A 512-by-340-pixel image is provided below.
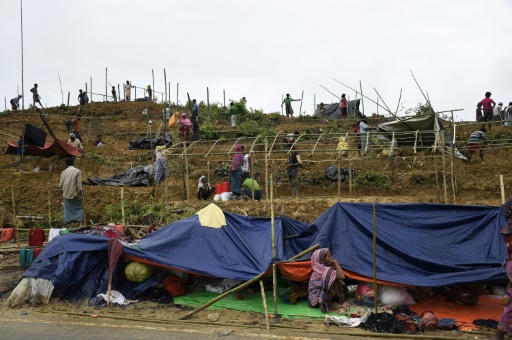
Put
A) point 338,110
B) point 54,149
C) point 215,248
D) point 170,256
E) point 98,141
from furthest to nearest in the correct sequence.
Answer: point 338,110, point 98,141, point 54,149, point 215,248, point 170,256

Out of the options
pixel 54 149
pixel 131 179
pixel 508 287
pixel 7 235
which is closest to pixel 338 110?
pixel 131 179

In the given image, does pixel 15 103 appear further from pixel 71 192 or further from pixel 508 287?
pixel 508 287

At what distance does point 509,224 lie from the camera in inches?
221

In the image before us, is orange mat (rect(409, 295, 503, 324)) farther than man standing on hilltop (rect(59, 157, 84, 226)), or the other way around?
man standing on hilltop (rect(59, 157, 84, 226))

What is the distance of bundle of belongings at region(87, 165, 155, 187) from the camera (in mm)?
16578

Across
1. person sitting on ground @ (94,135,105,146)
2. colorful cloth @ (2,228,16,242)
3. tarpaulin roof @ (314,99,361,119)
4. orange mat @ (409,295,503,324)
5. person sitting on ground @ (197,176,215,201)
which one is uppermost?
tarpaulin roof @ (314,99,361,119)

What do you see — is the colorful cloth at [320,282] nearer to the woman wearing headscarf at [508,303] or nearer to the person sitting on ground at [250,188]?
the woman wearing headscarf at [508,303]

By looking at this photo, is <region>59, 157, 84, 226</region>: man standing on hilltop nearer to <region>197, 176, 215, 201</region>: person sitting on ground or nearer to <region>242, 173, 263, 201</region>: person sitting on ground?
<region>197, 176, 215, 201</region>: person sitting on ground

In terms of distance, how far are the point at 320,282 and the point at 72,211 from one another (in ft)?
21.5

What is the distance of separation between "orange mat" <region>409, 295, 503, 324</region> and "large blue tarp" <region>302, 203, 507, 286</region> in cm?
32

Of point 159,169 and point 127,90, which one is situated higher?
point 127,90

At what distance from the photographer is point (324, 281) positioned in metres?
6.97

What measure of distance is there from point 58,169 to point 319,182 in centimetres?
874

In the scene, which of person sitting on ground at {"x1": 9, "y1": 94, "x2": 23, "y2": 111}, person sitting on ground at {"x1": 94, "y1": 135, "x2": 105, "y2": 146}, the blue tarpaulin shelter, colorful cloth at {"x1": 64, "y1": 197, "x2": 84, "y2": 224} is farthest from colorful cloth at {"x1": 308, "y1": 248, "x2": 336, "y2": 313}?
person sitting on ground at {"x1": 9, "y1": 94, "x2": 23, "y2": 111}
